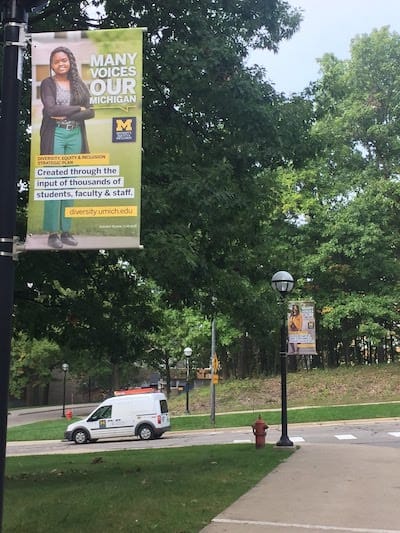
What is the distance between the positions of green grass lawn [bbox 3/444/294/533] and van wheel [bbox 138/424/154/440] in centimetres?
1387

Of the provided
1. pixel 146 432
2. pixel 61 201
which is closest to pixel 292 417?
pixel 146 432

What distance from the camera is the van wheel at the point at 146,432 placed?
26.5 metres

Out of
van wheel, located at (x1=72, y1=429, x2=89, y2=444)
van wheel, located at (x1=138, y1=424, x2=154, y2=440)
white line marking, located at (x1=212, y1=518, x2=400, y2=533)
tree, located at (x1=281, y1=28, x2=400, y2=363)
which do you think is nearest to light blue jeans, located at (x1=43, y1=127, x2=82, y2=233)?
A: white line marking, located at (x1=212, y1=518, x2=400, y2=533)

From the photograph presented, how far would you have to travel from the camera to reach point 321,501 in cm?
761

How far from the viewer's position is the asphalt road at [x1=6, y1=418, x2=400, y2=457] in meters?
20.0

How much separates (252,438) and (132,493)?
1438cm

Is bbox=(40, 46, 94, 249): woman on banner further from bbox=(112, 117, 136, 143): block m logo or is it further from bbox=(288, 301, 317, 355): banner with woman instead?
bbox=(288, 301, 317, 355): banner with woman

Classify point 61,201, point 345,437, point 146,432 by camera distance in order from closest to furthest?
point 61,201 < point 345,437 < point 146,432

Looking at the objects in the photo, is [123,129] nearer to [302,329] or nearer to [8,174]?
[8,174]

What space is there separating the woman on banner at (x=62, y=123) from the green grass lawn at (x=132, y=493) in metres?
3.43

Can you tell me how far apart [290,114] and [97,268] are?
4475 millimetres

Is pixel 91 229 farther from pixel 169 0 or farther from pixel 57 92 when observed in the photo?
pixel 169 0

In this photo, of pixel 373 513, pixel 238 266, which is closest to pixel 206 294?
pixel 238 266

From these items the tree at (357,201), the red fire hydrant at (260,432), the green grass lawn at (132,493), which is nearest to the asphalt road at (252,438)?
the red fire hydrant at (260,432)
